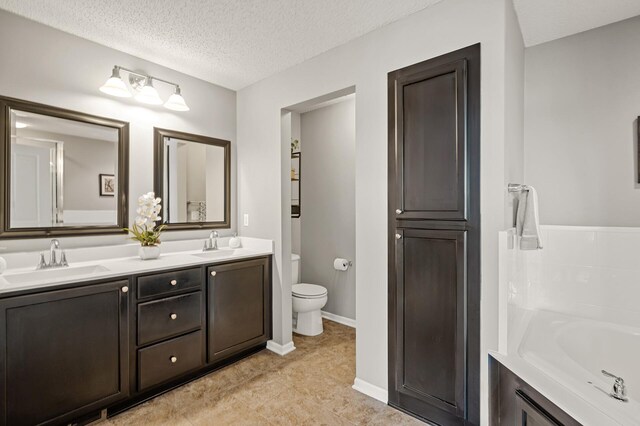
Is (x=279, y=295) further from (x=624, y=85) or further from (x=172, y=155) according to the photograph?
(x=624, y=85)

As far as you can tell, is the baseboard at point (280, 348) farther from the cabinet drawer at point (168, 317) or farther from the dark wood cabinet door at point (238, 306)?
the cabinet drawer at point (168, 317)

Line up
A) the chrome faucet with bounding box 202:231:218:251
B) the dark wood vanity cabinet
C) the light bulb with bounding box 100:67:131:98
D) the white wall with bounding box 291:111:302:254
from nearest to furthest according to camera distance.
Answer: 1. the dark wood vanity cabinet
2. the light bulb with bounding box 100:67:131:98
3. the chrome faucet with bounding box 202:231:218:251
4. the white wall with bounding box 291:111:302:254

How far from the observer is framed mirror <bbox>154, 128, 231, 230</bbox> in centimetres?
269

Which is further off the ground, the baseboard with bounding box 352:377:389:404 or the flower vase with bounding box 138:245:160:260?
the flower vase with bounding box 138:245:160:260

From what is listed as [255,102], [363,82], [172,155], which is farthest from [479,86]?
[172,155]

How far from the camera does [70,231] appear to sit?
2170 millimetres

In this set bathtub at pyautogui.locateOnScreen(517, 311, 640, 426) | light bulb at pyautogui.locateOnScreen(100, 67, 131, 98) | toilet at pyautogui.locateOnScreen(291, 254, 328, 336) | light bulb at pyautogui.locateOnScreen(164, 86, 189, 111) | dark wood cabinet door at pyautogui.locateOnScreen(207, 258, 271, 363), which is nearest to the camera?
bathtub at pyautogui.locateOnScreen(517, 311, 640, 426)

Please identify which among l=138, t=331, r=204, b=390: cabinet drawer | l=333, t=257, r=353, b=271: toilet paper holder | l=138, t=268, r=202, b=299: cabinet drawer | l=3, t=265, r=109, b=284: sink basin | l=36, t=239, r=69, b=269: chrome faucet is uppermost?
l=36, t=239, r=69, b=269: chrome faucet

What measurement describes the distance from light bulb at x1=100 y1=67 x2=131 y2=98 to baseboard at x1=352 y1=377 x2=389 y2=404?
2.70 metres

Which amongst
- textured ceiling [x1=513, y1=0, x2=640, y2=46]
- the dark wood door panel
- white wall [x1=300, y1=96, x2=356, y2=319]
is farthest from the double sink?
textured ceiling [x1=513, y1=0, x2=640, y2=46]

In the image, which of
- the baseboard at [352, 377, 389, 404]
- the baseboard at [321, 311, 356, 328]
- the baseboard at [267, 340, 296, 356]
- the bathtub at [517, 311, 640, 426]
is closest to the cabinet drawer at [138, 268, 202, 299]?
the baseboard at [267, 340, 296, 356]

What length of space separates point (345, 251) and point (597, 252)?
2087mm

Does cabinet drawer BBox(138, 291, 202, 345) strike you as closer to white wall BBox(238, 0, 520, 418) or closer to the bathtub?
white wall BBox(238, 0, 520, 418)

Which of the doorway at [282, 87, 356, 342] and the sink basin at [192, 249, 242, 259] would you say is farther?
the doorway at [282, 87, 356, 342]
